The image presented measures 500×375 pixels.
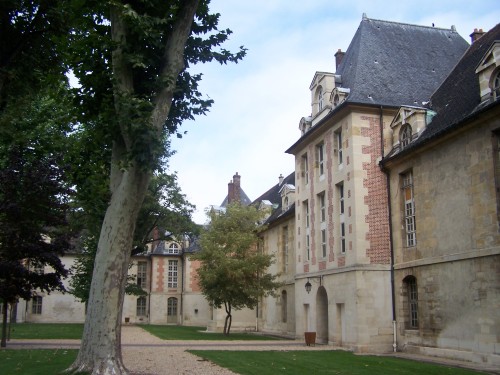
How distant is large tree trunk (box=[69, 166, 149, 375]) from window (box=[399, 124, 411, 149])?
12.6 meters

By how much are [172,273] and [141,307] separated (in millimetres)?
4250

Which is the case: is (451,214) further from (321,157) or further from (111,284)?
(111,284)

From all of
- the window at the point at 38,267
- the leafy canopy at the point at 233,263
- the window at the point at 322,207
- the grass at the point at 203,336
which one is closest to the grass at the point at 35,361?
the window at the point at 38,267

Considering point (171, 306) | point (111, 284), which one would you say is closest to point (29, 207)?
point (111, 284)

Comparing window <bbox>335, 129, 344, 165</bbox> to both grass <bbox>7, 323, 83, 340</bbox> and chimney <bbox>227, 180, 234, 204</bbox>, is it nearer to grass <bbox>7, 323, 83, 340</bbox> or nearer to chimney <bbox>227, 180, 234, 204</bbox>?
grass <bbox>7, 323, 83, 340</bbox>

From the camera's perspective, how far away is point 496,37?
19359 mm

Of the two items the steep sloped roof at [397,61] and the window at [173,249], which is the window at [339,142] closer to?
the steep sloped roof at [397,61]

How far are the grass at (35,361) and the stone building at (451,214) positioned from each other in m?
11.1

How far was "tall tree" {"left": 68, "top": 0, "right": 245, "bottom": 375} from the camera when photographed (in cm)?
981

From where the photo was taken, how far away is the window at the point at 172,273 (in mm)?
51031

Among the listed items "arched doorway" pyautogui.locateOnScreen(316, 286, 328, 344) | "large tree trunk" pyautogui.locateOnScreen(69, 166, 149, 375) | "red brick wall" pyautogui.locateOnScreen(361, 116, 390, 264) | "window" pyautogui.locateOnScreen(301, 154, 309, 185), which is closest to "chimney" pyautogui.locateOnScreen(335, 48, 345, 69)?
"window" pyautogui.locateOnScreen(301, 154, 309, 185)

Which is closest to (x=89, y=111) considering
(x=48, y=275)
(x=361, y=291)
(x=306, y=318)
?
(x=48, y=275)

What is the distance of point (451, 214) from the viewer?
1700 centimetres

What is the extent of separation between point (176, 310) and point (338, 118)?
111ft
